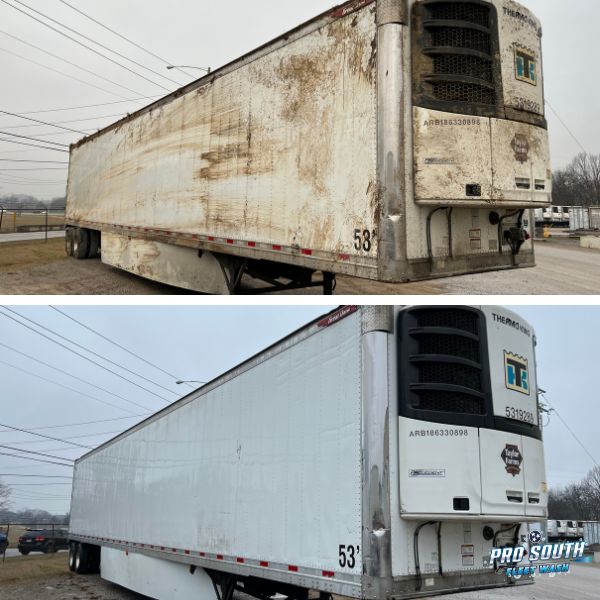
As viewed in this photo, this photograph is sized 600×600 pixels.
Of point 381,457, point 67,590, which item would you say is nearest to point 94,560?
point 67,590

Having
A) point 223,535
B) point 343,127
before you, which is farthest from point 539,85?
point 223,535

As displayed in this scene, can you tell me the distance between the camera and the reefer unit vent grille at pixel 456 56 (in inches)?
259

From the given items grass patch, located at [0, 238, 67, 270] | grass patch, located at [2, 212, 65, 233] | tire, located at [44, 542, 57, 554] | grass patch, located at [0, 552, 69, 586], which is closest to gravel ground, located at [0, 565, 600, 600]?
grass patch, located at [0, 552, 69, 586]

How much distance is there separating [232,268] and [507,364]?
20.1 feet

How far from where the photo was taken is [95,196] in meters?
18.4

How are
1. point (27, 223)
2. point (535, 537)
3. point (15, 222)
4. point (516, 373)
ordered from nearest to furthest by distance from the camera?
1. point (516, 373)
2. point (535, 537)
3. point (15, 222)
4. point (27, 223)

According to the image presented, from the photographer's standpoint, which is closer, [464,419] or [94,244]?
[464,419]

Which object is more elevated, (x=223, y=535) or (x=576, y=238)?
(x=576, y=238)

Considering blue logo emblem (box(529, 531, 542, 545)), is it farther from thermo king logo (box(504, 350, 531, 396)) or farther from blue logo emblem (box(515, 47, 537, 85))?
blue logo emblem (box(515, 47, 537, 85))

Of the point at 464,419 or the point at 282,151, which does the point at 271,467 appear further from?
the point at 282,151

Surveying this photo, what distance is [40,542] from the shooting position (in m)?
26.1

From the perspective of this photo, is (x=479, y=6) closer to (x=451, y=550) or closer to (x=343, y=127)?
(x=343, y=127)

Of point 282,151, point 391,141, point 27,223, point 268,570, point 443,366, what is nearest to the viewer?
point 443,366

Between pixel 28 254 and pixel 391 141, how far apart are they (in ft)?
68.6
